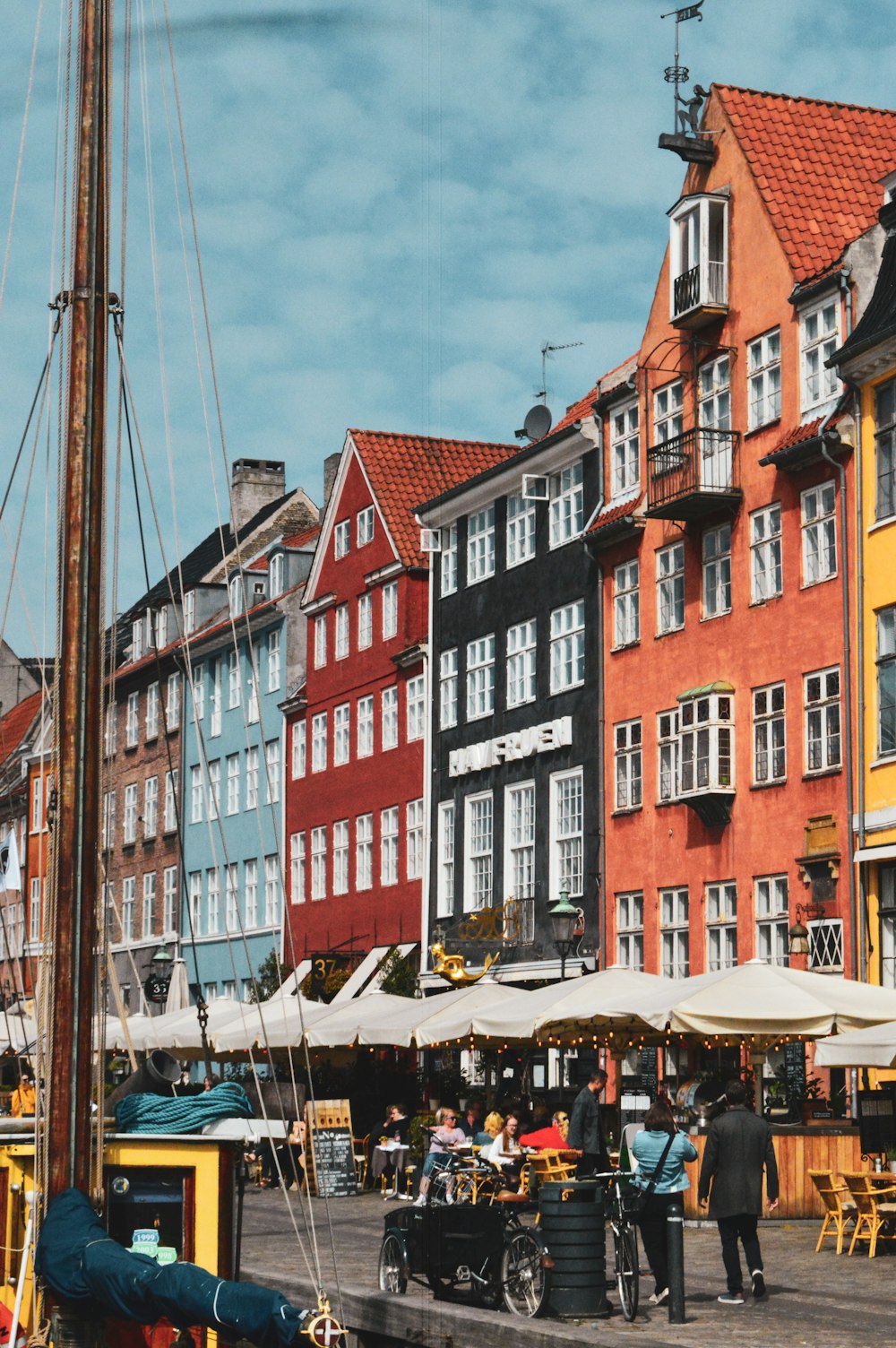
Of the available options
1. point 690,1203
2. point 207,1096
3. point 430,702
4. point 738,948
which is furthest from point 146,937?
Result: point 207,1096

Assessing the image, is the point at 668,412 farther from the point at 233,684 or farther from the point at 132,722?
the point at 132,722

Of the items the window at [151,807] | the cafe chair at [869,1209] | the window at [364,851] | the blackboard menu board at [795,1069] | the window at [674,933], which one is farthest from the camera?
the window at [151,807]

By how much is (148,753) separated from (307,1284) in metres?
53.4

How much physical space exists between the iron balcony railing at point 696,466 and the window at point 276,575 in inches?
998

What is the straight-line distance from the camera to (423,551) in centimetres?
4994

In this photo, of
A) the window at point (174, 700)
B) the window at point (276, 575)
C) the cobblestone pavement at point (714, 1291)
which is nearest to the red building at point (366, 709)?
the window at point (276, 575)

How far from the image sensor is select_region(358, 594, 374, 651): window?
53781 millimetres

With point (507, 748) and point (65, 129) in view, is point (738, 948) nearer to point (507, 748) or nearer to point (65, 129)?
point (507, 748)

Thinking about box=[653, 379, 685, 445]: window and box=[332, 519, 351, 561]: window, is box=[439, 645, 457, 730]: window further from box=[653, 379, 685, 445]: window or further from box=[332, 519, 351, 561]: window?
box=[653, 379, 685, 445]: window

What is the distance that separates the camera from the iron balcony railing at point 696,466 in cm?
3725

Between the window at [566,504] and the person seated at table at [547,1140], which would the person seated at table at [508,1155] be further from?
the window at [566,504]

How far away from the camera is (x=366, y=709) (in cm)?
5362

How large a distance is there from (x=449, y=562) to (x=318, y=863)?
10341 mm

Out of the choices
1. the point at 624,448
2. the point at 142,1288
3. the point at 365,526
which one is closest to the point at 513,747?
the point at 624,448
